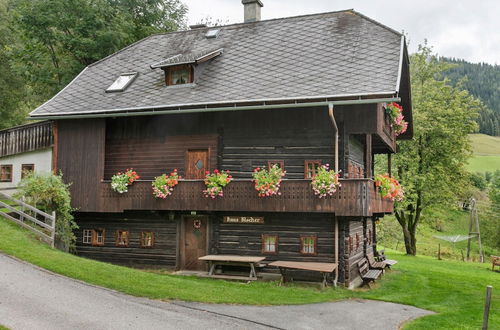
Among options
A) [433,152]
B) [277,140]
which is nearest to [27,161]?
[277,140]

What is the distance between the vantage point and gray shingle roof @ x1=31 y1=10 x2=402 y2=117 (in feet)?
60.9

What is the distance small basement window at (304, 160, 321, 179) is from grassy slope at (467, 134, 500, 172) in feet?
266

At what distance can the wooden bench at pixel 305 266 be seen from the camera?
1697cm

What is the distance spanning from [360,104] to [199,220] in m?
7.81

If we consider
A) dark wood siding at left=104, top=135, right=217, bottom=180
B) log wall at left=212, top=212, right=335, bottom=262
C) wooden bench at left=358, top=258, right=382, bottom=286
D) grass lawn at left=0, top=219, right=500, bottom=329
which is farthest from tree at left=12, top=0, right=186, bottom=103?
wooden bench at left=358, top=258, right=382, bottom=286

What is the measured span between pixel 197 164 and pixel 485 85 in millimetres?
173644

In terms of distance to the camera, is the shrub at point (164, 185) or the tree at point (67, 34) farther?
the tree at point (67, 34)

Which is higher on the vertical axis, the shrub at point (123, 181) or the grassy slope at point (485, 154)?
the grassy slope at point (485, 154)

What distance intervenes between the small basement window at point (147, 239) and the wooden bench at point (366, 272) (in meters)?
8.46

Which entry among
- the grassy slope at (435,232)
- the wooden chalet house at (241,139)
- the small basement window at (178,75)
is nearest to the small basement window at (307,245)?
the wooden chalet house at (241,139)

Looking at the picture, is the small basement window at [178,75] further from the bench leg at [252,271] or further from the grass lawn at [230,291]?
the grass lawn at [230,291]

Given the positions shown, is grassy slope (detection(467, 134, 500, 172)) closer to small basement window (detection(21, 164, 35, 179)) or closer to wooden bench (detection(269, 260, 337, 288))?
wooden bench (detection(269, 260, 337, 288))

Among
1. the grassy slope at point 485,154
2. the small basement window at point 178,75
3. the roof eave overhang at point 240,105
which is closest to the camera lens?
the roof eave overhang at point 240,105

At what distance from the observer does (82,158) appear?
21.2 meters
